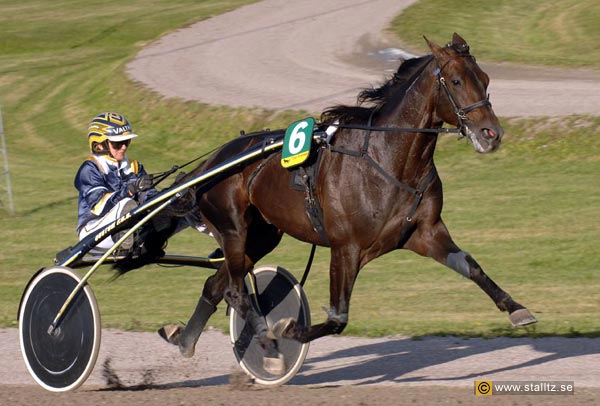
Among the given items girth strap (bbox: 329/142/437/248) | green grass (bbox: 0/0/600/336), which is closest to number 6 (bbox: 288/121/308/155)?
girth strap (bbox: 329/142/437/248)

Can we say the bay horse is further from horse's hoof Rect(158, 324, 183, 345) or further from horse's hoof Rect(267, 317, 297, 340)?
horse's hoof Rect(158, 324, 183, 345)

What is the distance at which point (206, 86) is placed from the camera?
2108 cm

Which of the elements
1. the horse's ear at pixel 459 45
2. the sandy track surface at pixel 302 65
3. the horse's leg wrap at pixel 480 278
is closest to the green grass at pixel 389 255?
the sandy track surface at pixel 302 65

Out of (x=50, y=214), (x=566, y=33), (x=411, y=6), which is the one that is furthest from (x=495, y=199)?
(x=411, y=6)

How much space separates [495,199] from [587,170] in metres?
1.64

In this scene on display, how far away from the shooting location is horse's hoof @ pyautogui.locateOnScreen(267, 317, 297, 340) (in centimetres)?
668

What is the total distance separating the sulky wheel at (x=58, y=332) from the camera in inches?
270

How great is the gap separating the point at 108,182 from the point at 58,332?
1079 mm

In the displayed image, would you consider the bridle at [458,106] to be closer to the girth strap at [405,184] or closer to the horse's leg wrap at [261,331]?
the girth strap at [405,184]

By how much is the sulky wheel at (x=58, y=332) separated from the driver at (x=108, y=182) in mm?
442

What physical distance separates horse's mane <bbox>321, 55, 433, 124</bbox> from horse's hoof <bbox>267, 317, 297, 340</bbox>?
49.8 inches

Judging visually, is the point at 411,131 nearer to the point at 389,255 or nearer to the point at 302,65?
the point at 389,255

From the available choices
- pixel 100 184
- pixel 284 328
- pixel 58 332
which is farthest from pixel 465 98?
pixel 58 332

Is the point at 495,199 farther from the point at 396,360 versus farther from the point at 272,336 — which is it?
the point at 272,336
